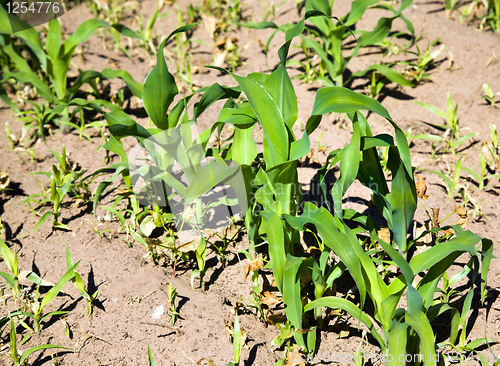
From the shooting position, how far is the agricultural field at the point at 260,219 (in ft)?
4.55

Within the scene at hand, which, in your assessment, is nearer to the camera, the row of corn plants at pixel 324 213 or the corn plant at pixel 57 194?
the row of corn plants at pixel 324 213

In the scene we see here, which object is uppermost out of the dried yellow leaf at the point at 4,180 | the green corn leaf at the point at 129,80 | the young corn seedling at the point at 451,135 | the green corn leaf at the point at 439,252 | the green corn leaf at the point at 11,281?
the green corn leaf at the point at 129,80

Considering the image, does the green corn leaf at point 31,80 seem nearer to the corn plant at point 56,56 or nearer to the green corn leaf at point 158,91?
the corn plant at point 56,56

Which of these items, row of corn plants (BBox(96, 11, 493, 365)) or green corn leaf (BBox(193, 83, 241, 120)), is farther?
green corn leaf (BBox(193, 83, 241, 120))

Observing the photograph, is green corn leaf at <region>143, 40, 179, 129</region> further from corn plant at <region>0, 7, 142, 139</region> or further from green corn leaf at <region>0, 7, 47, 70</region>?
green corn leaf at <region>0, 7, 47, 70</region>

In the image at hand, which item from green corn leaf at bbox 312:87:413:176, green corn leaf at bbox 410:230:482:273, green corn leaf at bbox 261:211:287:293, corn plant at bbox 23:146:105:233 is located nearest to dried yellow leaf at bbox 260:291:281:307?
green corn leaf at bbox 261:211:287:293

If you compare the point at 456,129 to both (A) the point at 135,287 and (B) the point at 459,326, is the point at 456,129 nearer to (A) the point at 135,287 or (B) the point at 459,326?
(B) the point at 459,326

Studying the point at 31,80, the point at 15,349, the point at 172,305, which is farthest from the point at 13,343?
the point at 31,80

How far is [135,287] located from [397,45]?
2.44 metres

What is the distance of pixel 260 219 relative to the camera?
1.69 metres

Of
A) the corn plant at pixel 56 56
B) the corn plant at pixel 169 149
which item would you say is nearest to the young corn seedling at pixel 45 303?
the corn plant at pixel 169 149

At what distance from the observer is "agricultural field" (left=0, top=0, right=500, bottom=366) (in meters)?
1.39

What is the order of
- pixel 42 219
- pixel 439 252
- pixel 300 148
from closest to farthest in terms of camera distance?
pixel 439 252 → pixel 300 148 → pixel 42 219

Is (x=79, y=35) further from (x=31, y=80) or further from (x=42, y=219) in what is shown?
(x=42, y=219)
